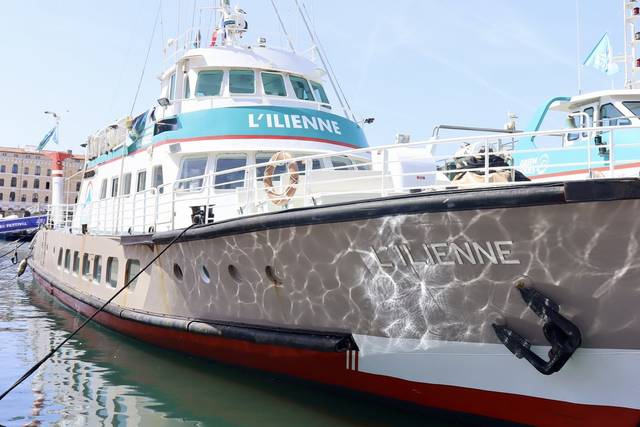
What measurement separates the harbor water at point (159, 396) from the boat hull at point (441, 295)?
264 millimetres

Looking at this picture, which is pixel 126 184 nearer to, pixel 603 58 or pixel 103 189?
pixel 103 189

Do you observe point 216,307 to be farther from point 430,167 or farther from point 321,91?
point 321,91

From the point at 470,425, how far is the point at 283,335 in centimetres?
203

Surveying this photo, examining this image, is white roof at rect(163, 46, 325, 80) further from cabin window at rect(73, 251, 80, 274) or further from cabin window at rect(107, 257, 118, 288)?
cabin window at rect(73, 251, 80, 274)

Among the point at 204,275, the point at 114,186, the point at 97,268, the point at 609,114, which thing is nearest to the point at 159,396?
the point at 204,275

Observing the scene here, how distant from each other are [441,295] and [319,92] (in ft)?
22.7

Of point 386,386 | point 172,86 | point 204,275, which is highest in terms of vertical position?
point 172,86

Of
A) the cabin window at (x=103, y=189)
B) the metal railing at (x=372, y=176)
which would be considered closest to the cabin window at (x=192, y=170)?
the metal railing at (x=372, y=176)

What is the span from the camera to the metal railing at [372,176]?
5078 millimetres

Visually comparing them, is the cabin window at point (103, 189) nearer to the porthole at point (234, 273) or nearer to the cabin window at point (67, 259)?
the cabin window at point (67, 259)

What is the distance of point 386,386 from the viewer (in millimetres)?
5875

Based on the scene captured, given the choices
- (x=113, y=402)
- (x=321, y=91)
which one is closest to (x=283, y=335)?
(x=113, y=402)

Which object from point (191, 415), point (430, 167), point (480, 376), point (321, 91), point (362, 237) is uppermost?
point (321, 91)

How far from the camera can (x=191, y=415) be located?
600 cm
